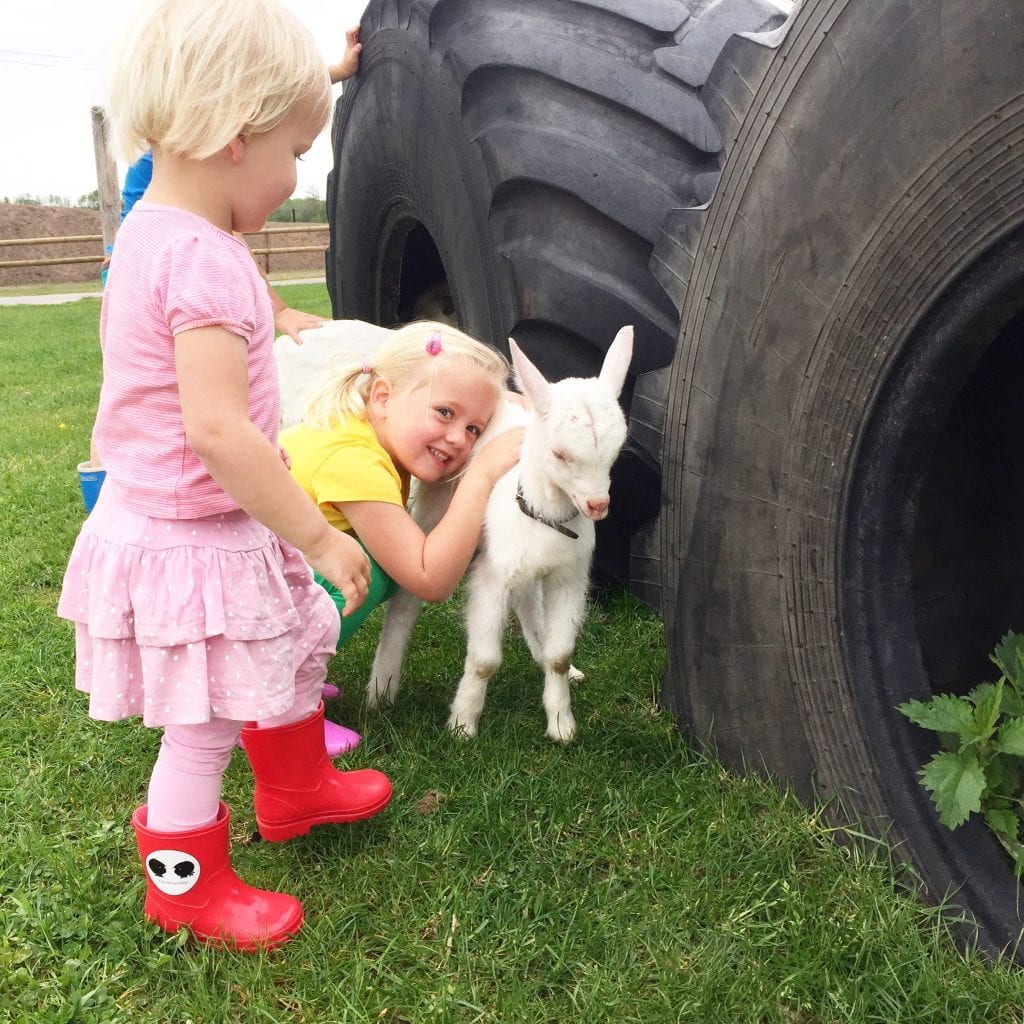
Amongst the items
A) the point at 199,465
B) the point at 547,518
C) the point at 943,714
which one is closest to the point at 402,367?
the point at 547,518

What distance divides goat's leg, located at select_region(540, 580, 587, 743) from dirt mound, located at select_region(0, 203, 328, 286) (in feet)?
63.9

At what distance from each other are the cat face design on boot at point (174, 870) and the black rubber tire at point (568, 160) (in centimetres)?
101

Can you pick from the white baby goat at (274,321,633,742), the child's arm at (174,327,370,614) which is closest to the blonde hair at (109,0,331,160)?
the child's arm at (174,327,370,614)

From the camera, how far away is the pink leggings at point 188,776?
5.98ft

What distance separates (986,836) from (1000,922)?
0.44 ft

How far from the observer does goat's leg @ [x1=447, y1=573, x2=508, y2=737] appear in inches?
92.2

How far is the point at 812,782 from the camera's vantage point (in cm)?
189

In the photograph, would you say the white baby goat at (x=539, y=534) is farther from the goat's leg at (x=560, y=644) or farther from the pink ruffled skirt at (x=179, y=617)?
the pink ruffled skirt at (x=179, y=617)


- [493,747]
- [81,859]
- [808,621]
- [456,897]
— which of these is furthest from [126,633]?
[808,621]

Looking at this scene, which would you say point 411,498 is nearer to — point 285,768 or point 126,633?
point 285,768

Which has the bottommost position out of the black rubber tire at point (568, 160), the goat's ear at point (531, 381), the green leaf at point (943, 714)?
the green leaf at point (943, 714)

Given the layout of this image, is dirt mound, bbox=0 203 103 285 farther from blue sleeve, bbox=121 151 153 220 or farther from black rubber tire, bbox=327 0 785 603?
black rubber tire, bbox=327 0 785 603

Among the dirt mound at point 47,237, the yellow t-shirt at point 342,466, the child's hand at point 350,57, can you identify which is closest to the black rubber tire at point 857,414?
the yellow t-shirt at point 342,466

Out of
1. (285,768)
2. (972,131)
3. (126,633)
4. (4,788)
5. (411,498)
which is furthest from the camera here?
(411,498)
